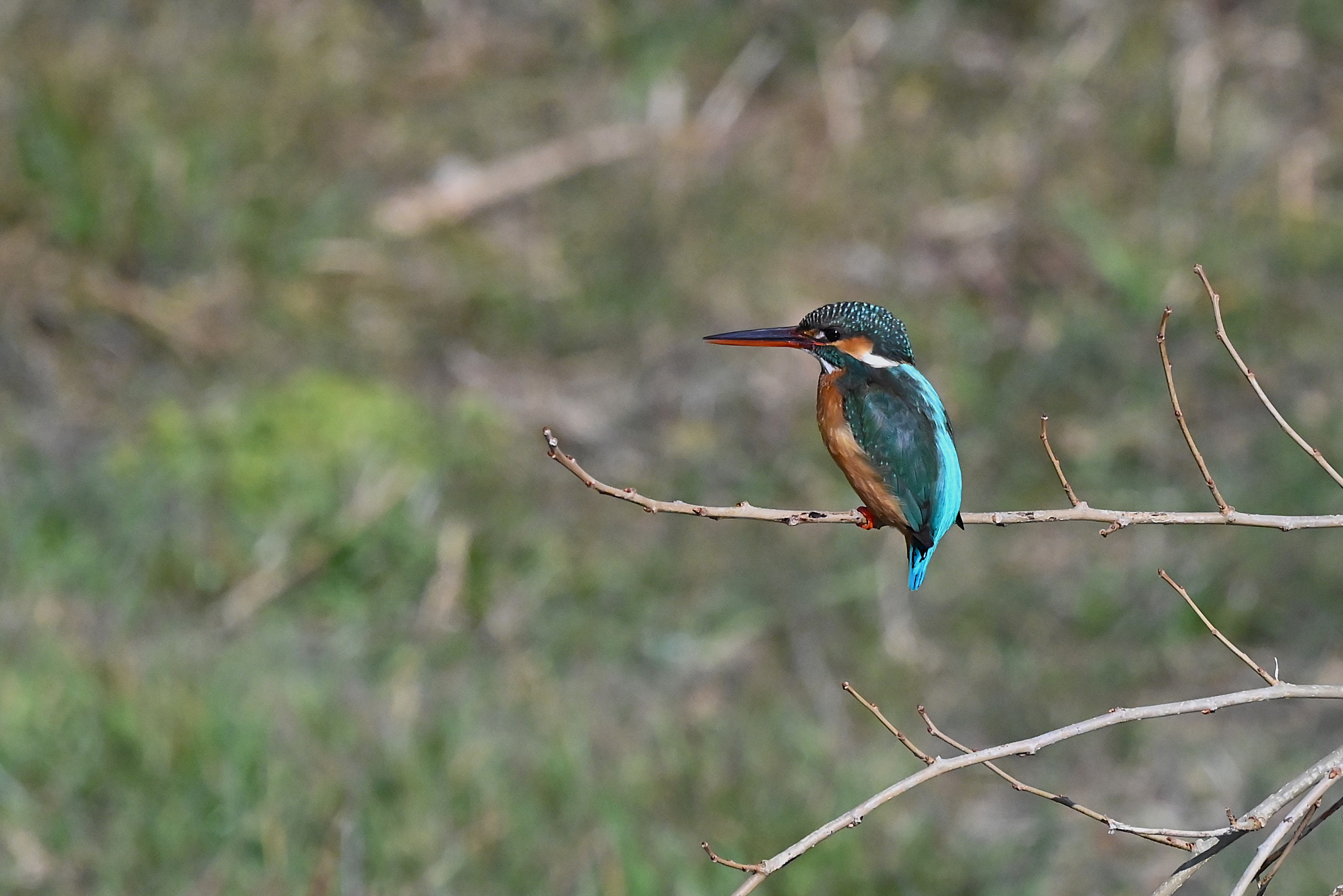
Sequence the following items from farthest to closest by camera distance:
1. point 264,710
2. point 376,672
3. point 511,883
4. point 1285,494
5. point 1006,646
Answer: point 1285,494, point 1006,646, point 376,672, point 264,710, point 511,883

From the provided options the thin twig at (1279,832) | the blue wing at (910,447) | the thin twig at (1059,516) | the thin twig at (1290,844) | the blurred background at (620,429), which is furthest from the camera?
the blurred background at (620,429)

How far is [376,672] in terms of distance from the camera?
3740 mm

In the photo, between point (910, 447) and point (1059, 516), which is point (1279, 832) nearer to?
point (1059, 516)

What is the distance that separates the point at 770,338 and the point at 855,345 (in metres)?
0.16

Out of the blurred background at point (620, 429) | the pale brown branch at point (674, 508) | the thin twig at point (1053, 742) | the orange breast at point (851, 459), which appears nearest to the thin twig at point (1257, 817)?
the thin twig at point (1053, 742)

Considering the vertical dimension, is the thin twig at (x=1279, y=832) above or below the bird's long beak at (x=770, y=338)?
below

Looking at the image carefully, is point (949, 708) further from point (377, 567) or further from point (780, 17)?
point (780, 17)

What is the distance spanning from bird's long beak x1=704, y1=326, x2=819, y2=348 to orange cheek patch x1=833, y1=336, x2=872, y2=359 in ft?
0.11

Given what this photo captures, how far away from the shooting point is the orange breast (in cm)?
207

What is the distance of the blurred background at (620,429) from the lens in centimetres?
323

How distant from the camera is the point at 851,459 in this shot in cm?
208

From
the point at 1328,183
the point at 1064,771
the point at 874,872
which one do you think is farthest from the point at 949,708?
the point at 1328,183

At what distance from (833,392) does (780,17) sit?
4350 mm

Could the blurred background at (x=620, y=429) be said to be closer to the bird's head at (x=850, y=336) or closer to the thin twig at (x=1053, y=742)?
the bird's head at (x=850, y=336)
